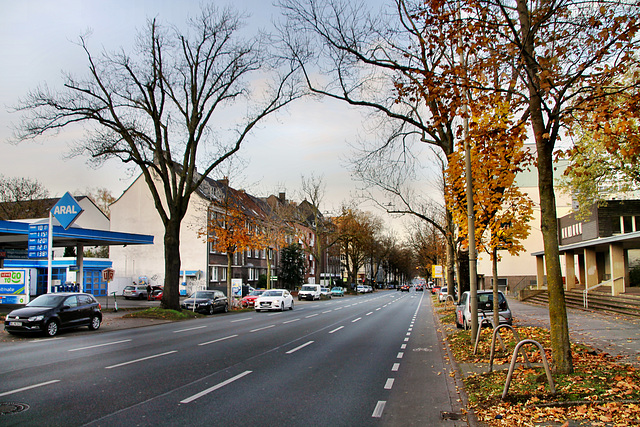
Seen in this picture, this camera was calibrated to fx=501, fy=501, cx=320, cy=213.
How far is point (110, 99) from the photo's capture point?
25484mm

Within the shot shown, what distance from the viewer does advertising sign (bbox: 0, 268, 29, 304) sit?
2623cm

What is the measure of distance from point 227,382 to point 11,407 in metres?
3.30

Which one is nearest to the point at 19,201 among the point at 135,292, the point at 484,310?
the point at 135,292

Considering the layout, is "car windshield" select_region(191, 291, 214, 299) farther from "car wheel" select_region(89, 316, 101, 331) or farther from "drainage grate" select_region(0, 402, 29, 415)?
"drainage grate" select_region(0, 402, 29, 415)

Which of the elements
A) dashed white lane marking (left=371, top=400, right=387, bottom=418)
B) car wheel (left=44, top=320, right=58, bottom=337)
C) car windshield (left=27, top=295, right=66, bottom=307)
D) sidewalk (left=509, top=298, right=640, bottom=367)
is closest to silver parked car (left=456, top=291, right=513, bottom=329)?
sidewalk (left=509, top=298, right=640, bottom=367)

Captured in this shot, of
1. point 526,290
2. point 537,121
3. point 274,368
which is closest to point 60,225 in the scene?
point 274,368

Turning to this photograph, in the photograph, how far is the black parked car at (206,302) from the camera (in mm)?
30062

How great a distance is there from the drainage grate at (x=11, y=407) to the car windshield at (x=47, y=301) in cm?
1176

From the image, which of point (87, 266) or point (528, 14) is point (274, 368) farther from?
point (87, 266)

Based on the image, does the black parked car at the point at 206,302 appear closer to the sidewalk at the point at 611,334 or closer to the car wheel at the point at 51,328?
the car wheel at the point at 51,328

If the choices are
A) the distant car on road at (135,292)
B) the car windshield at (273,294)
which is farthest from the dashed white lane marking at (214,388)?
the distant car on road at (135,292)

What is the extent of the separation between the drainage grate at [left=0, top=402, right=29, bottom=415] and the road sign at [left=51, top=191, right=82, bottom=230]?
2165 centimetres

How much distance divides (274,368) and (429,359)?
12.9 ft

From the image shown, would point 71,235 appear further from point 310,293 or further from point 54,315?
point 310,293
